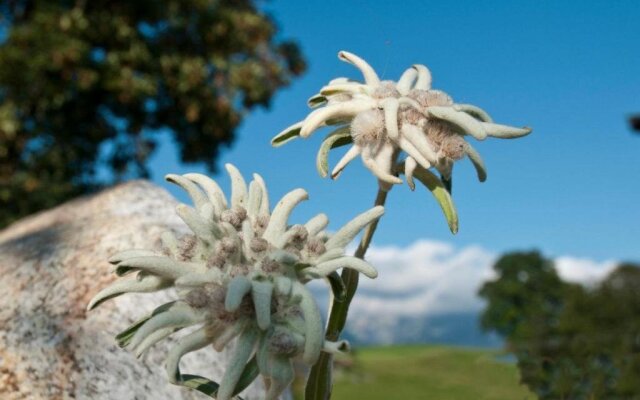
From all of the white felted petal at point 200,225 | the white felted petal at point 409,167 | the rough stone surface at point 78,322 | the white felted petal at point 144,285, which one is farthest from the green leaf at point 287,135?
the rough stone surface at point 78,322

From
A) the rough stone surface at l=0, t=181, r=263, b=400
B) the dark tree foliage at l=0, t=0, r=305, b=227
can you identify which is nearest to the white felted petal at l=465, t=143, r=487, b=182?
the rough stone surface at l=0, t=181, r=263, b=400

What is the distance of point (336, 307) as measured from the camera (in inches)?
67.4

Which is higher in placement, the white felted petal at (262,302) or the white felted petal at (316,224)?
the white felted petal at (316,224)

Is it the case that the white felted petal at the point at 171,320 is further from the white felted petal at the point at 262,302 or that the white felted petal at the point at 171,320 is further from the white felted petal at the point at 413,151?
the white felted petal at the point at 413,151

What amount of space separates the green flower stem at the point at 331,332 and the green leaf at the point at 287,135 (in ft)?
1.06

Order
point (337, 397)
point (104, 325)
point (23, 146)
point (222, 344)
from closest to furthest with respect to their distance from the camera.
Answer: point (222, 344) < point (104, 325) < point (23, 146) < point (337, 397)

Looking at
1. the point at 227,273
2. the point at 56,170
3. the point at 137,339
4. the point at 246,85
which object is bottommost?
the point at 137,339

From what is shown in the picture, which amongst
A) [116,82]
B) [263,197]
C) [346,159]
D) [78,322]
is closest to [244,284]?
[263,197]

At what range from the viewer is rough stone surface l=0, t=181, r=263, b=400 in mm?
2488

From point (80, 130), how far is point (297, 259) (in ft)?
38.8

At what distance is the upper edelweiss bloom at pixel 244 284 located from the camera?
1396 mm

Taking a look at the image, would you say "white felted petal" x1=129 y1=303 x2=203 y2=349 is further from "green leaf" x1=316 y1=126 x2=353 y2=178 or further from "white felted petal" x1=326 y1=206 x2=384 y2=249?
"green leaf" x1=316 y1=126 x2=353 y2=178

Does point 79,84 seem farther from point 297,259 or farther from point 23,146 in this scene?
point 297,259

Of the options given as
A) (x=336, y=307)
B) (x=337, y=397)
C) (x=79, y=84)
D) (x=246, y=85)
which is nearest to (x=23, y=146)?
(x=79, y=84)
